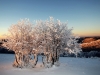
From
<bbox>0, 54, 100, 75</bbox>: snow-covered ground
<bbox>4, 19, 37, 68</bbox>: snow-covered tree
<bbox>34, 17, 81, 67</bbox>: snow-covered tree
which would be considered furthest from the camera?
<bbox>34, 17, 81, 67</bbox>: snow-covered tree

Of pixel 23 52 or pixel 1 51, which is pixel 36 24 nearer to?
pixel 23 52

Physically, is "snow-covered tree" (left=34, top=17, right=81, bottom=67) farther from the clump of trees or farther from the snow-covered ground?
the snow-covered ground

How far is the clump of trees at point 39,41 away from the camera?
62.6ft

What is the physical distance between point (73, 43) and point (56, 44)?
7.15 ft

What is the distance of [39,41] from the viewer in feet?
65.3

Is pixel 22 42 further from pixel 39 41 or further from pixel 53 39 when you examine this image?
pixel 53 39

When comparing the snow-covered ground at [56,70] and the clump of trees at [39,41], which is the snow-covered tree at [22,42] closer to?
the clump of trees at [39,41]

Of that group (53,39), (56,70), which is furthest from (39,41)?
(56,70)

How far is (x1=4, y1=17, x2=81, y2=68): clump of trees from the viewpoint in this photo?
19094mm

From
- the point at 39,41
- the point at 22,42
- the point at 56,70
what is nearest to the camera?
the point at 56,70

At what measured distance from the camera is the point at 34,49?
18781 mm

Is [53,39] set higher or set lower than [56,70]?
higher

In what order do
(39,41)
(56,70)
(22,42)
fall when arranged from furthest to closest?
(39,41) → (22,42) → (56,70)

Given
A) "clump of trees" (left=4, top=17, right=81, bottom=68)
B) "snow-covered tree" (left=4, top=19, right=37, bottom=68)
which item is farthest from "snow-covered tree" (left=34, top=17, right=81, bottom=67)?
"snow-covered tree" (left=4, top=19, right=37, bottom=68)
